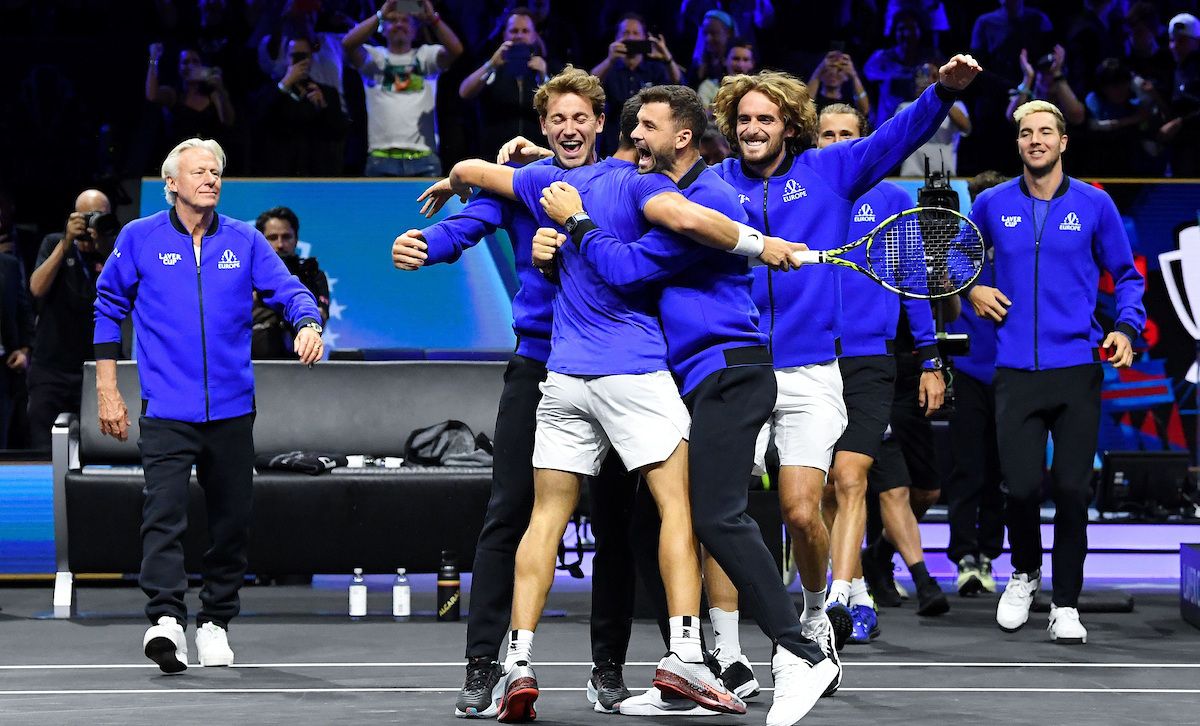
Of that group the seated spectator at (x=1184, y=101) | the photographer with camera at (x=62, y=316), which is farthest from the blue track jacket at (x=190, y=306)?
the seated spectator at (x=1184, y=101)

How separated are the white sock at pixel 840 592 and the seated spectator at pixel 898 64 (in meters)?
5.94

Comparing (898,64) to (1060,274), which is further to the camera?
(898,64)

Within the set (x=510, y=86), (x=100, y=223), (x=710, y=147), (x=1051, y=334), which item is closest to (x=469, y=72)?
(x=510, y=86)

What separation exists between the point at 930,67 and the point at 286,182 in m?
4.65

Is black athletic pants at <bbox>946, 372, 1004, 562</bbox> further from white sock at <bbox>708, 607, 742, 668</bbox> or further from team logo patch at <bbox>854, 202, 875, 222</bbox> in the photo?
white sock at <bbox>708, 607, 742, 668</bbox>

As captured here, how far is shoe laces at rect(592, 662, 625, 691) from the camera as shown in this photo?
17.5 ft

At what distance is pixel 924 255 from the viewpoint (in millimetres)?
5973

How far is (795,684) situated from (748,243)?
4.28ft

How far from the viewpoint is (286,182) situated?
10852 millimetres

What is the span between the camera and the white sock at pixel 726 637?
5.49 m

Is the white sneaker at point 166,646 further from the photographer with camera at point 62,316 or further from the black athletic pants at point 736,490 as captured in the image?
the photographer with camera at point 62,316

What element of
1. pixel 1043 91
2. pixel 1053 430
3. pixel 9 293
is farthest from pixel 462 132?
pixel 1053 430

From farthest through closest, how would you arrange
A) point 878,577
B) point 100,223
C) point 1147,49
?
point 1147,49 < point 100,223 < point 878,577

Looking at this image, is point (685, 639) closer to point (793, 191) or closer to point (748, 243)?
point (748, 243)
